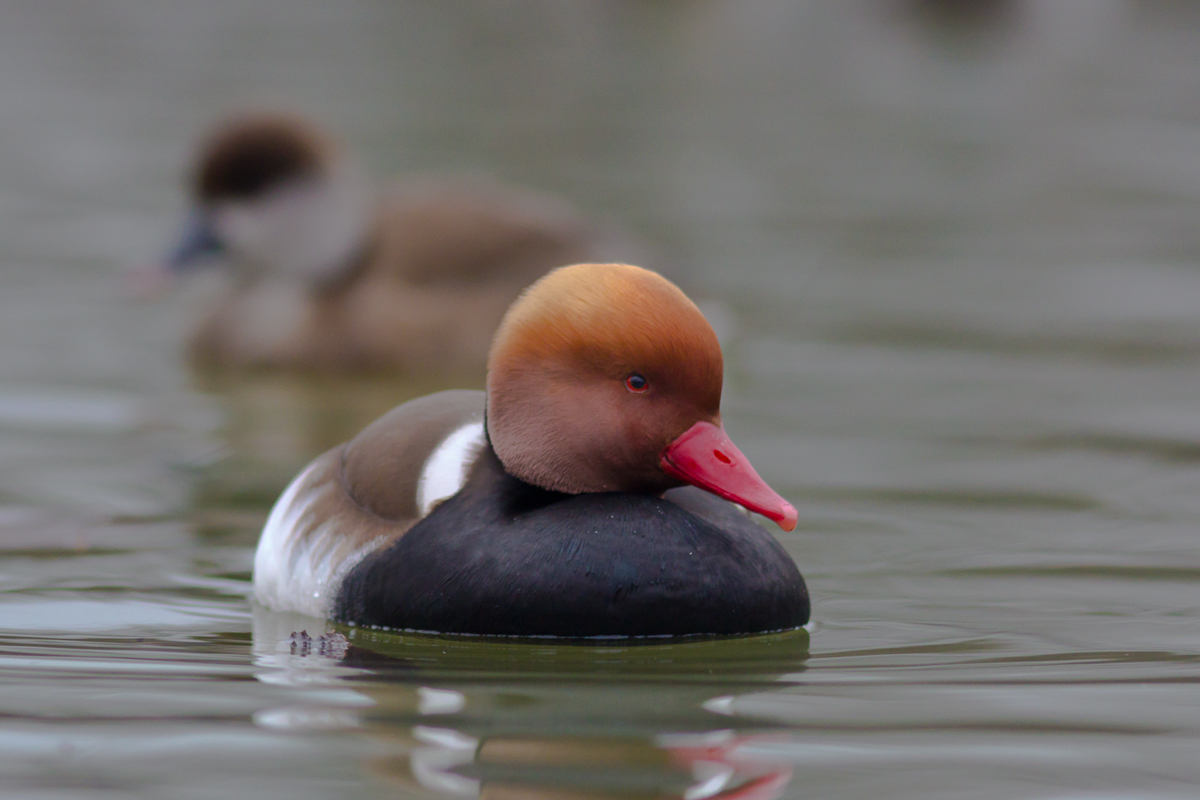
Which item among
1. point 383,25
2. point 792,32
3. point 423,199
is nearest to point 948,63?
point 792,32

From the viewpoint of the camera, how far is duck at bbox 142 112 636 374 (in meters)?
8.07

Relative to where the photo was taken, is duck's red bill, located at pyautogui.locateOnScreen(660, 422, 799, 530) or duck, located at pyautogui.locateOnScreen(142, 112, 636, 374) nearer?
duck's red bill, located at pyautogui.locateOnScreen(660, 422, 799, 530)

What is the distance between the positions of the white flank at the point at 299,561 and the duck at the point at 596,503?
119 mm

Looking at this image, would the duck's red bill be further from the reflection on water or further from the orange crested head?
the reflection on water

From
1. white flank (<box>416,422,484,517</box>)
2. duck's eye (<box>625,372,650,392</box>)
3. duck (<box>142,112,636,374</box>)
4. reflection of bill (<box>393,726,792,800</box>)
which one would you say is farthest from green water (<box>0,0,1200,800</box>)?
duck's eye (<box>625,372,650,392</box>)

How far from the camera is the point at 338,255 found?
8406 mm

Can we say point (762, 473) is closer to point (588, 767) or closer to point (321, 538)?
point (321, 538)

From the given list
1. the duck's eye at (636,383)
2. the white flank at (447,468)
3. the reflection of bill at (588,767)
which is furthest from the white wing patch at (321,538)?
the reflection of bill at (588,767)

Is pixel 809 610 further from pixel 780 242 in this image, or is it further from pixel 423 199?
pixel 780 242

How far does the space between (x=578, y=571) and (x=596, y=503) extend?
0.19m

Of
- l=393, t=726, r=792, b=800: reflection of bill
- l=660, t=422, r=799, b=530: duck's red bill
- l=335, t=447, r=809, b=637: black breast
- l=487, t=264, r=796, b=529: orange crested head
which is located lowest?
l=393, t=726, r=792, b=800: reflection of bill

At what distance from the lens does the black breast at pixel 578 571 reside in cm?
397

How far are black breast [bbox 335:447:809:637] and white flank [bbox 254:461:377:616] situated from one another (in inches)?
7.9

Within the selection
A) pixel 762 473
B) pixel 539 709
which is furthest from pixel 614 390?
pixel 762 473
